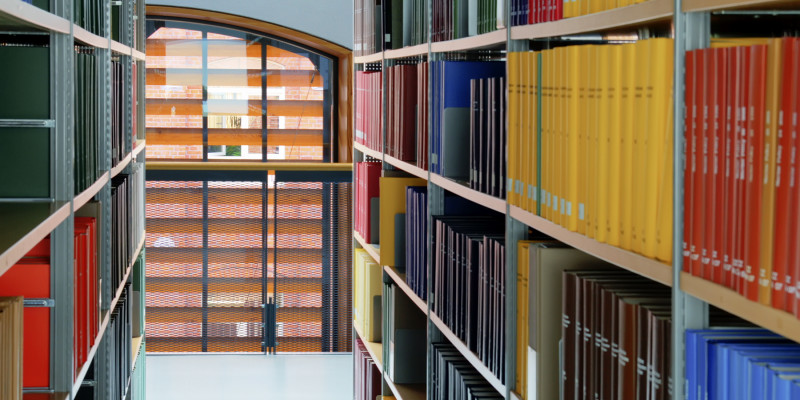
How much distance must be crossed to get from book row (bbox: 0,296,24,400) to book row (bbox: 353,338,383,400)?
2.31 metres

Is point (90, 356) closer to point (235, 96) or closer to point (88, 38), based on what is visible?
point (88, 38)

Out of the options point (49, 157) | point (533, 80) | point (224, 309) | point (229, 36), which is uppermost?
point (229, 36)

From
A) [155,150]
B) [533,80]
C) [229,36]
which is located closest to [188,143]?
[155,150]

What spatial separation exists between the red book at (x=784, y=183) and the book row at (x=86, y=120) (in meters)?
1.81

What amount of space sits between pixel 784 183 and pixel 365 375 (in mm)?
3456

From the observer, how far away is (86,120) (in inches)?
102

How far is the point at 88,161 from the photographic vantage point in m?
2.63

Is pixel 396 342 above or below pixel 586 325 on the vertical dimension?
below

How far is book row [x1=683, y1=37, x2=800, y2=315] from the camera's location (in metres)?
1.03

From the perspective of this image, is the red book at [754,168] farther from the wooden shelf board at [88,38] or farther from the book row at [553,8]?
the wooden shelf board at [88,38]

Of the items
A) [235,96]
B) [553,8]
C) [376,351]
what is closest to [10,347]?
[553,8]

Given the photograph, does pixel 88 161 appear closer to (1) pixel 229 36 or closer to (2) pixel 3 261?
(2) pixel 3 261

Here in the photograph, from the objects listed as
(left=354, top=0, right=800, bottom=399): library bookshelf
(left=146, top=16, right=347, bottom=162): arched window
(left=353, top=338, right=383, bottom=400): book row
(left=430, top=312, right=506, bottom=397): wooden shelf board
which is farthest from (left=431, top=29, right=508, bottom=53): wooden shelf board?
(left=146, top=16, right=347, bottom=162): arched window

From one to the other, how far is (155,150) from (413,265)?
405 centimetres
